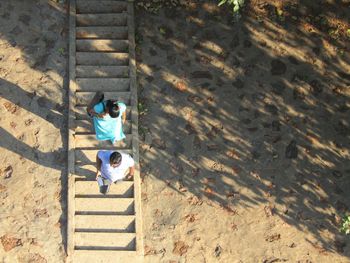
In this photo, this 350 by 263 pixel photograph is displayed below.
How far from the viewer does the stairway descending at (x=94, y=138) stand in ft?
27.2

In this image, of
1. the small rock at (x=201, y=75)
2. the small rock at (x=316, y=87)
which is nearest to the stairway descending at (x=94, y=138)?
the small rock at (x=201, y=75)

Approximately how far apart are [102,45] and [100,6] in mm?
968

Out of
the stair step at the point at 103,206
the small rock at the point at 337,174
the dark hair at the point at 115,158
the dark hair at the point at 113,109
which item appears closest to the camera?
the dark hair at the point at 115,158

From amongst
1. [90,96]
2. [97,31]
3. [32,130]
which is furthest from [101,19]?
[32,130]

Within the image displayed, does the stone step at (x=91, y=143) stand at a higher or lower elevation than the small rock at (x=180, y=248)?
higher

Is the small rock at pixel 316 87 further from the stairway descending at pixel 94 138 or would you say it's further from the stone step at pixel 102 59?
the stone step at pixel 102 59

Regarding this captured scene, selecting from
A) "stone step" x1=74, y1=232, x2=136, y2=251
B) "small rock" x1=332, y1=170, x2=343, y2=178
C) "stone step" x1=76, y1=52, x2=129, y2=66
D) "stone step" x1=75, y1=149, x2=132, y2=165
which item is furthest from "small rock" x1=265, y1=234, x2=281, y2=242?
"stone step" x1=76, y1=52, x2=129, y2=66

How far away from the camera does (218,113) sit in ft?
30.0

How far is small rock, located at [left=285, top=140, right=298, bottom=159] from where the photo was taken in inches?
351

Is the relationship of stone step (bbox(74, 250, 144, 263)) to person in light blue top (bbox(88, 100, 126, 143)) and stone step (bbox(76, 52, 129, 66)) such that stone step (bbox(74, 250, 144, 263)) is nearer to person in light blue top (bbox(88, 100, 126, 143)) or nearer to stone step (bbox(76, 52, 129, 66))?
person in light blue top (bbox(88, 100, 126, 143))

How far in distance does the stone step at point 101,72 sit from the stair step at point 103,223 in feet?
9.54

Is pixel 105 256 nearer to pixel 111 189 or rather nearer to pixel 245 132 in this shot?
pixel 111 189

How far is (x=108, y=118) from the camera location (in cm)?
763

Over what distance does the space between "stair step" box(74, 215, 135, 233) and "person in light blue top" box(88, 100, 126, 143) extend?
1.52m
